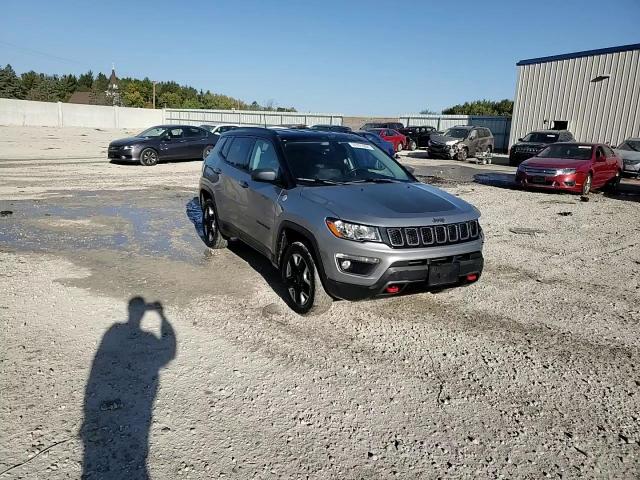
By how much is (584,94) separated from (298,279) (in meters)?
27.1

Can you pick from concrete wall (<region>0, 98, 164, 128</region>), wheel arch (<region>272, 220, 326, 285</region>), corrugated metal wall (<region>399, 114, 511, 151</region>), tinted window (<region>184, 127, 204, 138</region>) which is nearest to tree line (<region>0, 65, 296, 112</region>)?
concrete wall (<region>0, 98, 164, 128</region>)

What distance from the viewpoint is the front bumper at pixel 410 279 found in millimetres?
3912

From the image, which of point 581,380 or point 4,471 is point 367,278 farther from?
point 4,471

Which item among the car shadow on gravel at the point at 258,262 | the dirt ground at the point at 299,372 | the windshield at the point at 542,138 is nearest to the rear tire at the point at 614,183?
the windshield at the point at 542,138

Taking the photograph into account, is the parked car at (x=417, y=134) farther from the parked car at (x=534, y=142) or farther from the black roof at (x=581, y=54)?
the parked car at (x=534, y=142)

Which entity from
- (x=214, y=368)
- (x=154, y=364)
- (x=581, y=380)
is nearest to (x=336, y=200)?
(x=214, y=368)

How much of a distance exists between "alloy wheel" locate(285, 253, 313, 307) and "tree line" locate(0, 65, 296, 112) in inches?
3620

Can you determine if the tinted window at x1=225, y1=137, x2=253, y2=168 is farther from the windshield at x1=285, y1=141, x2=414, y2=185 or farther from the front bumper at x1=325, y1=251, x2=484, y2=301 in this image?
the front bumper at x1=325, y1=251, x2=484, y2=301

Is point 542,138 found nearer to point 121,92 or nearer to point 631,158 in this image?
point 631,158

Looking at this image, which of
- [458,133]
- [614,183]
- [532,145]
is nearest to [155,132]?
[458,133]

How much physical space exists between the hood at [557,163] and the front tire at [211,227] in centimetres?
1020

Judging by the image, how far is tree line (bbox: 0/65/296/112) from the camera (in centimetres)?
9419

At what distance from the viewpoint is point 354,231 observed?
13.1ft

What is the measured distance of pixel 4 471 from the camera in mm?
2471
